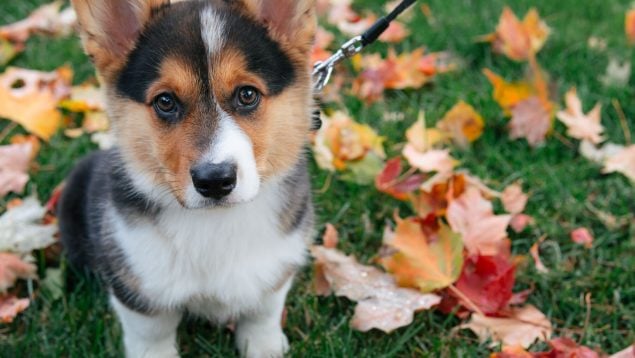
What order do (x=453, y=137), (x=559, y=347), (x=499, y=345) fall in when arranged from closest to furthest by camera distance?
(x=559, y=347) < (x=499, y=345) < (x=453, y=137)

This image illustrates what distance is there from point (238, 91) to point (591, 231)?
6.68 ft

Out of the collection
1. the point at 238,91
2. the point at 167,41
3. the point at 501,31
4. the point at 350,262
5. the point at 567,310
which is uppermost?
the point at 167,41

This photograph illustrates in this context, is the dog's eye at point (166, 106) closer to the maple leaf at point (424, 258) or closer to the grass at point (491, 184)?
the grass at point (491, 184)

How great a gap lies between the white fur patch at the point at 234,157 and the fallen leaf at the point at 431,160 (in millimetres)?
1650

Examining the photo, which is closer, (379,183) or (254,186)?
(254,186)

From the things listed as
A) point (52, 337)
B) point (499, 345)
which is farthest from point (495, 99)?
point (52, 337)

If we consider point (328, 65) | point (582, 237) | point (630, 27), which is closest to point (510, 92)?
point (582, 237)

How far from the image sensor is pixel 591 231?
3.85m

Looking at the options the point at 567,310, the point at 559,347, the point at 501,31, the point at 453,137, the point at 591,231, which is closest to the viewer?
the point at 559,347

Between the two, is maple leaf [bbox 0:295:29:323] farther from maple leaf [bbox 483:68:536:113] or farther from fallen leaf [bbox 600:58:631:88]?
fallen leaf [bbox 600:58:631:88]

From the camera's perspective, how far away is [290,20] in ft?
9.48

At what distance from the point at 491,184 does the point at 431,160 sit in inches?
13.0

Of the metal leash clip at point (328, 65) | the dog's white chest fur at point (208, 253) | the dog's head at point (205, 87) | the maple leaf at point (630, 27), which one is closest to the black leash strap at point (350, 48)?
the metal leash clip at point (328, 65)

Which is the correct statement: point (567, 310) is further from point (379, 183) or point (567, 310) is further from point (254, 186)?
point (254, 186)
